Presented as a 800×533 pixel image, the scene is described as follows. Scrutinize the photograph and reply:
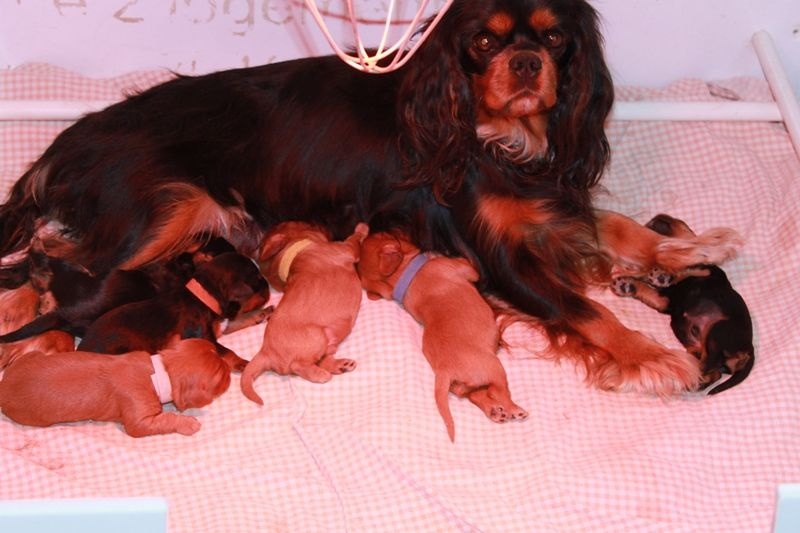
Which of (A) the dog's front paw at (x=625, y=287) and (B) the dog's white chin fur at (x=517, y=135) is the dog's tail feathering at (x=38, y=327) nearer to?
(B) the dog's white chin fur at (x=517, y=135)

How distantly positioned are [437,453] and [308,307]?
0.61 meters

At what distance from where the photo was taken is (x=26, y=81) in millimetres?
4465

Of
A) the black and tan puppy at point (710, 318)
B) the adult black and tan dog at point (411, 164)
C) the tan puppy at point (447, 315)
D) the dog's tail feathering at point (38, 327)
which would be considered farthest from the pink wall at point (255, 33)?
the dog's tail feathering at point (38, 327)

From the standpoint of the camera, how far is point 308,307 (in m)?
3.49

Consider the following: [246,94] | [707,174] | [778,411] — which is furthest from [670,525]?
[246,94]

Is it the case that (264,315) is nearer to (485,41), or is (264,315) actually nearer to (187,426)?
(187,426)

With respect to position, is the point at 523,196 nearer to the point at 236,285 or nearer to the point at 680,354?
the point at 680,354

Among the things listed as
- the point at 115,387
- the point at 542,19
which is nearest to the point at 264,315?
the point at 115,387

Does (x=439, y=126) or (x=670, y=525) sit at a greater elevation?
(x=439, y=126)

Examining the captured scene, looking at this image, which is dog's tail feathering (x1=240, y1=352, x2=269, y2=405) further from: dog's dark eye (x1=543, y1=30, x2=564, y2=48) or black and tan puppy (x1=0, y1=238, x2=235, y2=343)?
dog's dark eye (x1=543, y1=30, x2=564, y2=48)

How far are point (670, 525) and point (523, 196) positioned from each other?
1196 mm

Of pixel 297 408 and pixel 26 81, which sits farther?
pixel 26 81

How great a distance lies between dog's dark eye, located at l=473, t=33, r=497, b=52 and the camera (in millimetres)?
3465

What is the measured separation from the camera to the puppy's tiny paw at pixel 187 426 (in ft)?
10.8
